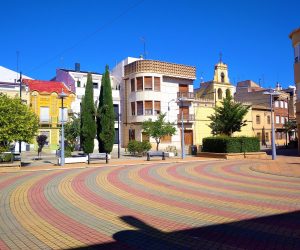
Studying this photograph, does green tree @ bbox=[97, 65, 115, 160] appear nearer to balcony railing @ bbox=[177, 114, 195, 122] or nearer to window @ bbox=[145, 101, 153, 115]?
window @ bbox=[145, 101, 153, 115]

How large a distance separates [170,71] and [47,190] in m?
35.5

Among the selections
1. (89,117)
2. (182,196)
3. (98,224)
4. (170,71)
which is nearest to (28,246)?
(98,224)

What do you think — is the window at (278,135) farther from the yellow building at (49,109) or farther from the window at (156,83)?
the yellow building at (49,109)

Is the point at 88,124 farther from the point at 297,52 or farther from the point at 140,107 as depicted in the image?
the point at 297,52

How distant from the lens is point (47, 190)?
38.2 feet

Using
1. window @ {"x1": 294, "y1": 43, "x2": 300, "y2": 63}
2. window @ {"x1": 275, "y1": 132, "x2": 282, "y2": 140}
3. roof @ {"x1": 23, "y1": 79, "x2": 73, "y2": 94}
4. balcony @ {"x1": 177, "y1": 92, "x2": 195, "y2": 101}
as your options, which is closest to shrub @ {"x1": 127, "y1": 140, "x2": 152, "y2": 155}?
window @ {"x1": 294, "y1": 43, "x2": 300, "y2": 63}

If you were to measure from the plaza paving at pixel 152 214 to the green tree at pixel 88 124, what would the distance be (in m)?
17.1

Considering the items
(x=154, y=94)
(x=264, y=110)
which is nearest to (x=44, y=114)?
(x=154, y=94)

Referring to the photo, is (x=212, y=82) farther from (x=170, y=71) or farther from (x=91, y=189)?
(x=91, y=189)

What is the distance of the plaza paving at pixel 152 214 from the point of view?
5.87 meters

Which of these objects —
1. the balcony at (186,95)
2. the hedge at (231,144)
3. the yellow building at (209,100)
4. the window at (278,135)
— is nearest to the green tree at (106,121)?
the hedge at (231,144)

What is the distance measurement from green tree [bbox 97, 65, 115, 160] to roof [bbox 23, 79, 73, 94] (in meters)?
12.6

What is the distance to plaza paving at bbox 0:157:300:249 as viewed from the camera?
5.87 metres

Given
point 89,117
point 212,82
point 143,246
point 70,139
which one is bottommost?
point 143,246
